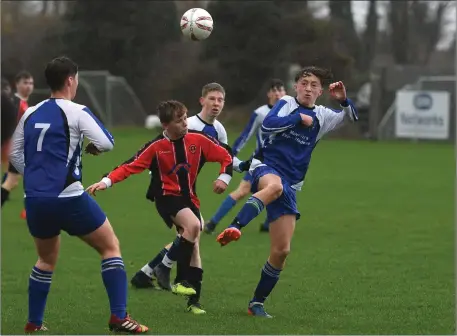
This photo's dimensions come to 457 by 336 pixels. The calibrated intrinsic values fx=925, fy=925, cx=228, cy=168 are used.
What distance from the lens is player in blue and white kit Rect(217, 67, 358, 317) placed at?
7203 mm

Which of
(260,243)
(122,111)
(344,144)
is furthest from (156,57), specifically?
(260,243)

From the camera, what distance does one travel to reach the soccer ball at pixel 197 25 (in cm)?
831

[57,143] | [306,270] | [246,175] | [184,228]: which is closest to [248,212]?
[184,228]

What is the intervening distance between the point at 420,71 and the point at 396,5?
529 centimetres

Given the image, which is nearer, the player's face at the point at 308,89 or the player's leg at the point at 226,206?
A: the player's face at the point at 308,89

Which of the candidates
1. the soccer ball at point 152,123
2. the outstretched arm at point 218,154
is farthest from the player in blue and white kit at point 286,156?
the soccer ball at point 152,123

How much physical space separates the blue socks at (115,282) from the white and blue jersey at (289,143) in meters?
1.47

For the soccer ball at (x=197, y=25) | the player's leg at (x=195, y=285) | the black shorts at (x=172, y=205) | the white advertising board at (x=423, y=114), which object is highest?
the soccer ball at (x=197, y=25)

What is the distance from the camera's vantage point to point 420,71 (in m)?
43.2

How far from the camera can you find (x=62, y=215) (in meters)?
6.11

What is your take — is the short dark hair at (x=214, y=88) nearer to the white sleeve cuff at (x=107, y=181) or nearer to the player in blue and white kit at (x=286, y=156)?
the player in blue and white kit at (x=286, y=156)

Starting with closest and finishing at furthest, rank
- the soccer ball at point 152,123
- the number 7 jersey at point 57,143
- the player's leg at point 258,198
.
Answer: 1. the number 7 jersey at point 57,143
2. the player's leg at point 258,198
3. the soccer ball at point 152,123

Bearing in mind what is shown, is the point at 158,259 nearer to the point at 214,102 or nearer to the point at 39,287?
the point at 214,102

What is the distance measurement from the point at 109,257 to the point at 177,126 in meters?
1.41
